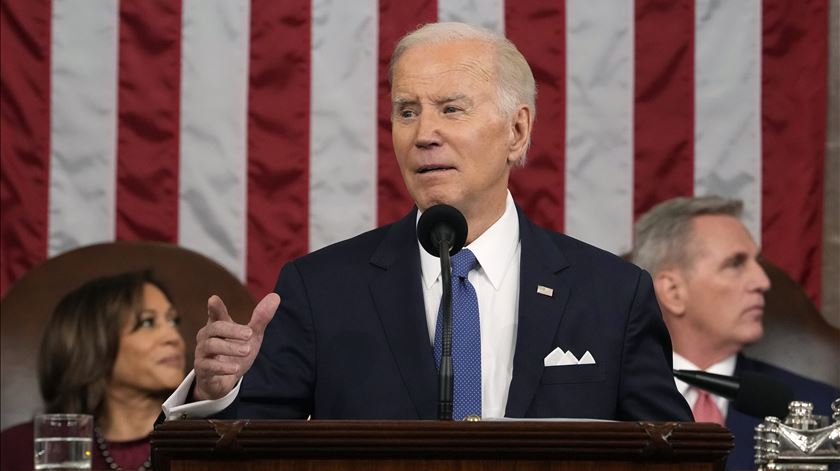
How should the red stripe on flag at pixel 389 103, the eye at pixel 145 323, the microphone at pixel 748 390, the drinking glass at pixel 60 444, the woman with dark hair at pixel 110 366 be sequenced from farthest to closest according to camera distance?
the red stripe on flag at pixel 389 103 < the eye at pixel 145 323 < the woman with dark hair at pixel 110 366 < the microphone at pixel 748 390 < the drinking glass at pixel 60 444

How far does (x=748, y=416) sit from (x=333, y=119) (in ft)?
5.81

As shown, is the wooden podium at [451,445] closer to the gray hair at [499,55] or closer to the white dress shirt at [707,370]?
the gray hair at [499,55]

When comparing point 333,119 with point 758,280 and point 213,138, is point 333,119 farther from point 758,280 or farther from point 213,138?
point 758,280

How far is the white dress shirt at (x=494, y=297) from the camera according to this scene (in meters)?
2.94

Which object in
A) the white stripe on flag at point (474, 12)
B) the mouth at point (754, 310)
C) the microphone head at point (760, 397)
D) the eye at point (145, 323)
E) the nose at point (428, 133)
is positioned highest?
the white stripe on flag at point (474, 12)

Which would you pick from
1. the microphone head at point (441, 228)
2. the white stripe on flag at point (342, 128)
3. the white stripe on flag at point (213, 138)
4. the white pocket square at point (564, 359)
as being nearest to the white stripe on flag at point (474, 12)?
the white stripe on flag at point (342, 128)

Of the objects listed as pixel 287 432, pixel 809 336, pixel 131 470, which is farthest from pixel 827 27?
pixel 287 432

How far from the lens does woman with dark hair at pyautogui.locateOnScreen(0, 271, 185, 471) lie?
4.55m

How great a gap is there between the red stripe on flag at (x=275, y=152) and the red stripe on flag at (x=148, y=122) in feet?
0.91

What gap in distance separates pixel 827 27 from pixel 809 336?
118 centimetres

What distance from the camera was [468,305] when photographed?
3.00 meters

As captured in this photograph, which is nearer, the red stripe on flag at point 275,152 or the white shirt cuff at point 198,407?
the white shirt cuff at point 198,407

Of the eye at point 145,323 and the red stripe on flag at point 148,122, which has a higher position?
the red stripe on flag at point 148,122

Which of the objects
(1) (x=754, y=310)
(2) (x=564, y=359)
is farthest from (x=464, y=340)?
(1) (x=754, y=310)
